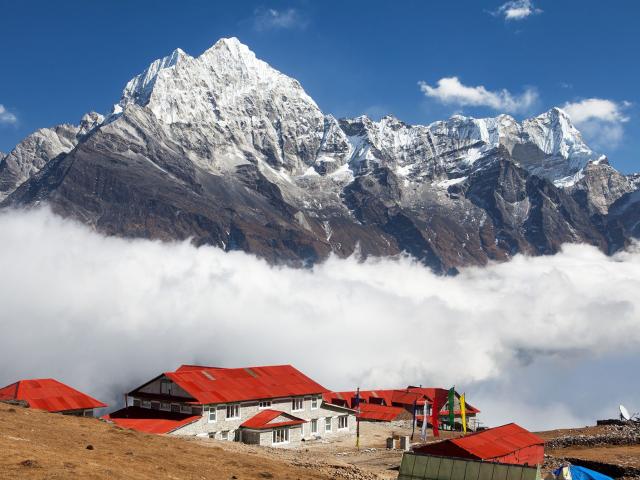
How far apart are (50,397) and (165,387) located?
42.2 feet

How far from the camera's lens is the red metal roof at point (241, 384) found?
85.4m

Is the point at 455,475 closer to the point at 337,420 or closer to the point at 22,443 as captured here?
the point at 22,443

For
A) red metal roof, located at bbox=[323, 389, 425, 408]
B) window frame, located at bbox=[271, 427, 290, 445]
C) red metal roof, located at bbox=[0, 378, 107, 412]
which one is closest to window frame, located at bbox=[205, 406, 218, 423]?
window frame, located at bbox=[271, 427, 290, 445]

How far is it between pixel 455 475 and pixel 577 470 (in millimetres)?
11046

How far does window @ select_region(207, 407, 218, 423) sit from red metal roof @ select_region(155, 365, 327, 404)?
100 cm

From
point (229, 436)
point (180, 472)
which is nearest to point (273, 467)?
point (180, 472)

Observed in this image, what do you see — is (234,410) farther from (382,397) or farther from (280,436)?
(382,397)

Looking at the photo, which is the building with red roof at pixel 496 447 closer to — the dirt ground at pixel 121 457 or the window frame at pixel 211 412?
the dirt ground at pixel 121 457

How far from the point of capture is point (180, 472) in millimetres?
45719

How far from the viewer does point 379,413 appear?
372 ft

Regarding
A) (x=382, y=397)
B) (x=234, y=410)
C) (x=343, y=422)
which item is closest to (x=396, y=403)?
(x=382, y=397)

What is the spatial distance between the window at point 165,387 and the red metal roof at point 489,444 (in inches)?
1298

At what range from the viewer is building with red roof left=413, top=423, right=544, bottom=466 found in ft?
195

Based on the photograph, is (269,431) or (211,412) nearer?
(211,412)
